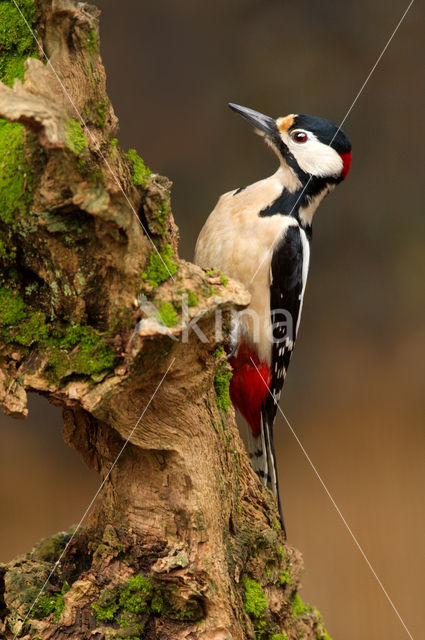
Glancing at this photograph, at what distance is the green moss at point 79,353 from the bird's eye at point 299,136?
1131 millimetres

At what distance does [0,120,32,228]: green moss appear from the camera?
1253 mm

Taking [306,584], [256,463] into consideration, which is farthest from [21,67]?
[306,584]

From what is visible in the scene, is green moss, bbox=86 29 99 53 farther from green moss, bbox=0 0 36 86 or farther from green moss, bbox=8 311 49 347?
green moss, bbox=8 311 49 347

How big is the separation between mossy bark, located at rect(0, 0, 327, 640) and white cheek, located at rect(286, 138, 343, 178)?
2.77 feet

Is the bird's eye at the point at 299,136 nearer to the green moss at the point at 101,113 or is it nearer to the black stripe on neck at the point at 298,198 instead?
the black stripe on neck at the point at 298,198

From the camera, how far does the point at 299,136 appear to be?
221 cm

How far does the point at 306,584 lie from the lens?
3326 millimetres

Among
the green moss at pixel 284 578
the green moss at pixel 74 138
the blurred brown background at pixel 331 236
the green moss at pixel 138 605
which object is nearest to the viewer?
the green moss at pixel 74 138

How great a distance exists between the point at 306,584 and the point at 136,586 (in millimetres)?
2032

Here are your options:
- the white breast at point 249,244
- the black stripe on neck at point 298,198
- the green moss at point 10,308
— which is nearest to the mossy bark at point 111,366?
the green moss at point 10,308

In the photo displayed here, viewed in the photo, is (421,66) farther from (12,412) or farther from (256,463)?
(12,412)

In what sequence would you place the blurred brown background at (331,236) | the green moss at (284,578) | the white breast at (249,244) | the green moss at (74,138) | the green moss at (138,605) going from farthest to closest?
the blurred brown background at (331,236), the white breast at (249,244), the green moss at (284,578), the green moss at (138,605), the green moss at (74,138)

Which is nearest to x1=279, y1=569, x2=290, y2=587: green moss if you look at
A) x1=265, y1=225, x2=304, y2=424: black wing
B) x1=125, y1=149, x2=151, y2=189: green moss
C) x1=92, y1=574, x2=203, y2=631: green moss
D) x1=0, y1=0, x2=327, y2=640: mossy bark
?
x1=0, y1=0, x2=327, y2=640: mossy bark

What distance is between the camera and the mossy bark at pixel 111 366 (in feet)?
4.11
